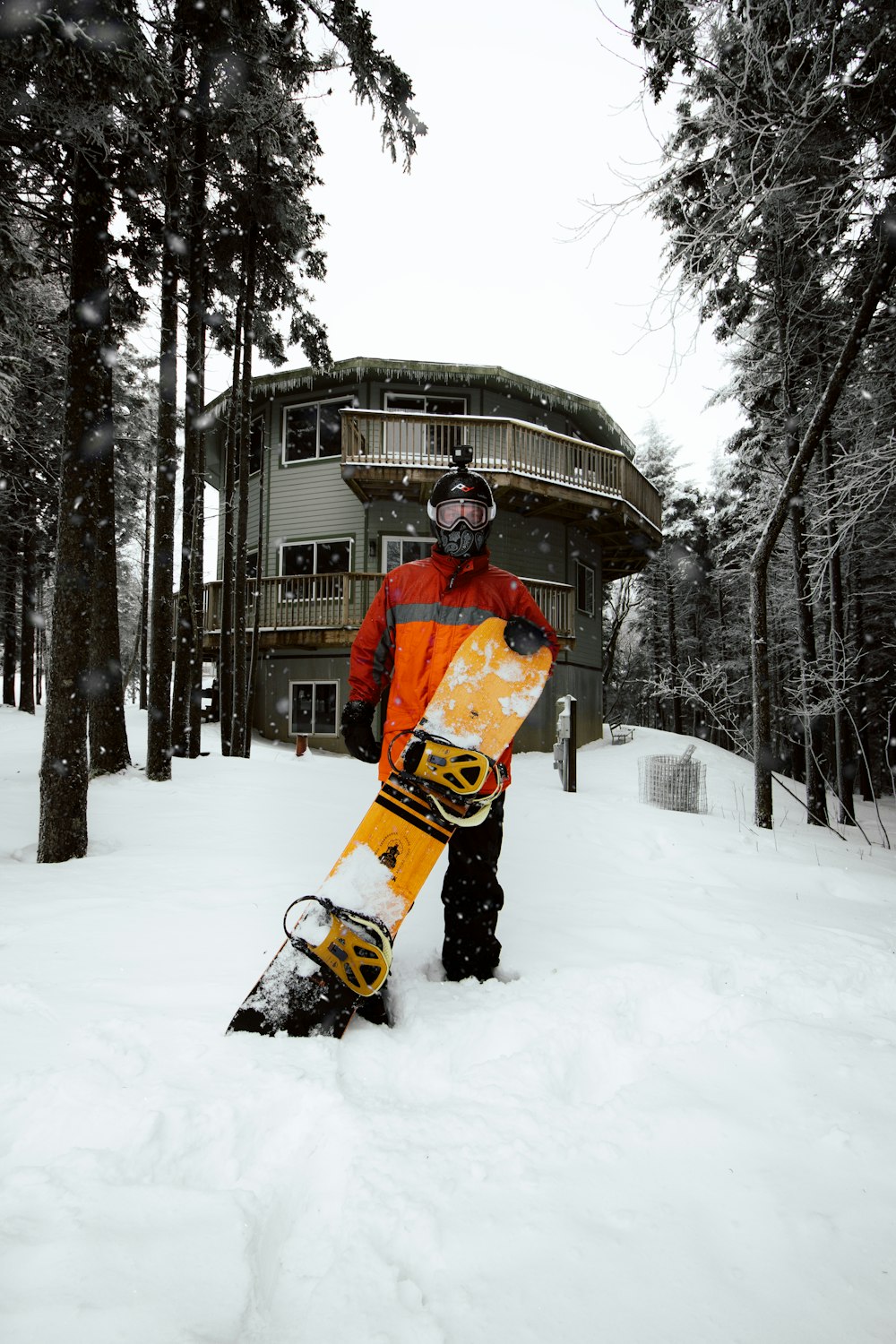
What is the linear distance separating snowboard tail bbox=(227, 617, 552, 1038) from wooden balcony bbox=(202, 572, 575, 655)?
10755mm

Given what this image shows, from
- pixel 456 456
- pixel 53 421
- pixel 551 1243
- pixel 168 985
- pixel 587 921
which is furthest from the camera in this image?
pixel 53 421

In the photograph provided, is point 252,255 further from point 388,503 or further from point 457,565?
point 457,565

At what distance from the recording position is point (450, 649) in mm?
2650

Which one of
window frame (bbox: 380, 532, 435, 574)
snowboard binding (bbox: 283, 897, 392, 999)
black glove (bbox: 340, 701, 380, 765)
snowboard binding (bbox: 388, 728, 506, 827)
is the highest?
window frame (bbox: 380, 532, 435, 574)

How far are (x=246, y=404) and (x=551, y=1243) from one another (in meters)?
11.5

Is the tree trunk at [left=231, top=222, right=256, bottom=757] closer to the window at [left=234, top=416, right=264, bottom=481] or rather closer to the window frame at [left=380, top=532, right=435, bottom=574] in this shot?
the window frame at [left=380, top=532, right=435, bottom=574]

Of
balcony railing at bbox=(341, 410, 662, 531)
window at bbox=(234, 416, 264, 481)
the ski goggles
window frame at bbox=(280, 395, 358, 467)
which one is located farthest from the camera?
window at bbox=(234, 416, 264, 481)

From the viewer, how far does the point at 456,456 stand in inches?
115

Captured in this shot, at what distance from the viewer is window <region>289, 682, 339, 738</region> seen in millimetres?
14719

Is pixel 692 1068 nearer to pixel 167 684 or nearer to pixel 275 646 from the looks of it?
pixel 167 684

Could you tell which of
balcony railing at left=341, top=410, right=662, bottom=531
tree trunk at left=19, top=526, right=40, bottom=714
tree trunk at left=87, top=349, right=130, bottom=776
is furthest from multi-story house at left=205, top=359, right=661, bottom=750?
tree trunk at left=87, top=349, right=130, bottom=776

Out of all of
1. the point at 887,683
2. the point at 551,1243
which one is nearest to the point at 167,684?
the point at 551,1243

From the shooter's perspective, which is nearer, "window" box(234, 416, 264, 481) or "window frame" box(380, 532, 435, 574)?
"window frame" box(380, 532, 435, 574)

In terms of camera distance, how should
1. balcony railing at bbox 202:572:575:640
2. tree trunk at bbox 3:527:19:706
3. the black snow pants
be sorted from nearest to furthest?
the black snow pants, balcony railing at bbox 202:572:575:640, tree trunk at bbox 3:527:19:706
